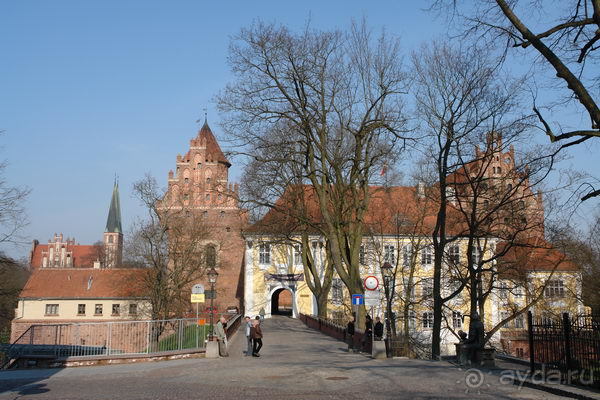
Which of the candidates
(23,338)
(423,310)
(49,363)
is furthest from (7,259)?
(423,310)

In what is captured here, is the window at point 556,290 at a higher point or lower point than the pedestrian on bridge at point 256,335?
higher

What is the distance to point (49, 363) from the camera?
1980 cm

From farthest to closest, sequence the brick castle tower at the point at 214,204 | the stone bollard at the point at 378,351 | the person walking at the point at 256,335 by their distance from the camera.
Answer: the brick castle tower at the point at 214,204
the person walking at the point at 256,335
the stone bollard at the point at 378,351

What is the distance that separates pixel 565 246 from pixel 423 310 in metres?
24.7

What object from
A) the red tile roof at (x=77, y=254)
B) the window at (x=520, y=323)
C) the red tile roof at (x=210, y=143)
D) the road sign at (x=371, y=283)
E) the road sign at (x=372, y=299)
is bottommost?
the window at (x=520, y=323)

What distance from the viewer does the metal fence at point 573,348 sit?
12070 millimetres

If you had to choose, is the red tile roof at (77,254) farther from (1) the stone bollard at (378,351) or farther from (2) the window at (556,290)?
(1) the stone bollard at (378,351)

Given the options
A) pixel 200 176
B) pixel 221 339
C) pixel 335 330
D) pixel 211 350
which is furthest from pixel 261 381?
pixel 200 176

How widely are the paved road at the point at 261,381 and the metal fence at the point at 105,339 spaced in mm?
1545

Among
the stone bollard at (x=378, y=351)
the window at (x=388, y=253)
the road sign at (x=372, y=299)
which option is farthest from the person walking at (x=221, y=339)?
the window at (x=388, y=253)

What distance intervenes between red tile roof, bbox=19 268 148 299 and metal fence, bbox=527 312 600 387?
163 ft

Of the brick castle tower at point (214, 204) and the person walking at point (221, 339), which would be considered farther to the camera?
the brick castle tower at point (214, 204)

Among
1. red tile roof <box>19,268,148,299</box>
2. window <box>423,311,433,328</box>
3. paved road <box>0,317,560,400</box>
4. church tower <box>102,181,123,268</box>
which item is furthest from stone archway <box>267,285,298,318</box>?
church tower <box>102,181,123,268</box>

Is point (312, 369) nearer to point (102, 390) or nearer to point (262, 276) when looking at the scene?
point (102, 390)
